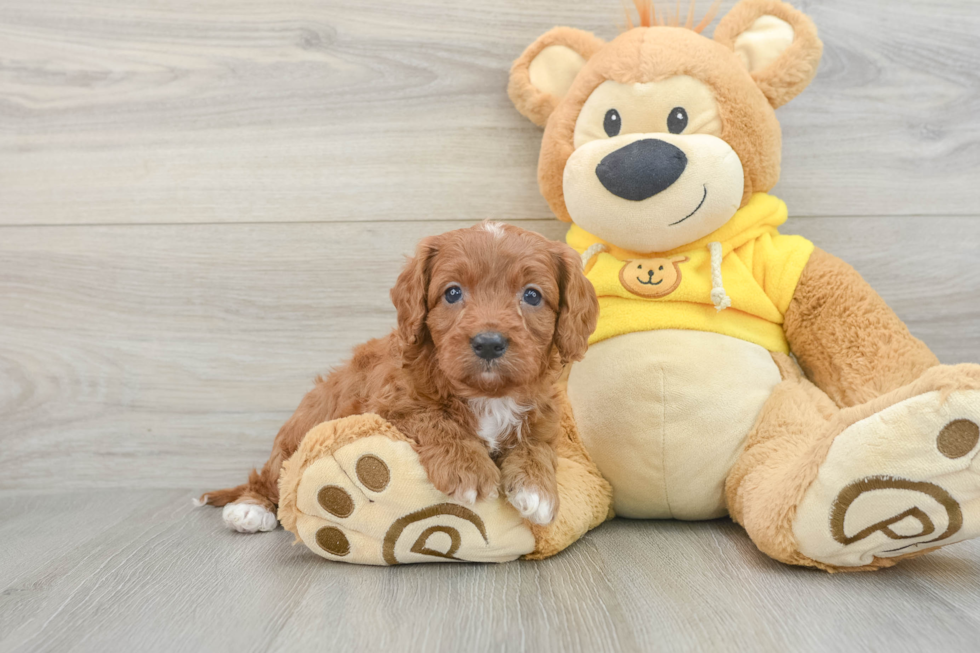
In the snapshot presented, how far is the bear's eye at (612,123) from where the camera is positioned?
1.61 meters

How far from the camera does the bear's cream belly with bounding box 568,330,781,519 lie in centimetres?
152

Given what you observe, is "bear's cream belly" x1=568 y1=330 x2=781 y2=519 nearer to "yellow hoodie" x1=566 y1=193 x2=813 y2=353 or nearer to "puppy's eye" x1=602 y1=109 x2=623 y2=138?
"yellow hoodie" x1=566 y1=193 x2=813 y2=353

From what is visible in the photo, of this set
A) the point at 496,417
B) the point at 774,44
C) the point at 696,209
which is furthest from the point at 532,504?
the point at 774,44

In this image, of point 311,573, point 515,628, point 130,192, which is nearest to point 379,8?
point 130,192

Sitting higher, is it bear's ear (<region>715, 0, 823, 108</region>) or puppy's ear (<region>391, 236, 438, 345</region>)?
bear's ear (<region>715, 0, 823, 108</region>)

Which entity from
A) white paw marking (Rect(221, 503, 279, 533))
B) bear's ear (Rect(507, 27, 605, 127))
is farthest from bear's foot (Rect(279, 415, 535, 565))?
bear's ear (Rect(507, 27, 605, 127))

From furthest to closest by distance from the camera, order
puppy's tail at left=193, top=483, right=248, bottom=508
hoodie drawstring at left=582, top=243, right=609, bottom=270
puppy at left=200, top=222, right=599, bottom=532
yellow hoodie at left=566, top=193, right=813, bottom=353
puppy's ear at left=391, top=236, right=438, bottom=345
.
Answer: puppy's tail at left=193, top=483, right=248, bottom=508
hoodie drawstring at left=582, top=243, right=609, bottom=270
yellow hoodie at left=566, top=193, right=813, bottom=353
puppy's ear at left=391, top=236, right=438, bottom=345
puppy at left=200, top=222, right=599, bottom=532

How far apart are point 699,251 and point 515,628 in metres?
0.95

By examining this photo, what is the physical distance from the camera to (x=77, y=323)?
2055mm

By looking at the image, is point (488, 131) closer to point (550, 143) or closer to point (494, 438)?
point (550, 143)

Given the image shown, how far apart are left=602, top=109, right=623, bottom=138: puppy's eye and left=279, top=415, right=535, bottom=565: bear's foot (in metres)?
0.85

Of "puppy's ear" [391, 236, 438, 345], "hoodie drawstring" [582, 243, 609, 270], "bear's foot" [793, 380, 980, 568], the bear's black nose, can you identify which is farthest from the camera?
"hoodie drawstring" [582, 243, 609, 270]

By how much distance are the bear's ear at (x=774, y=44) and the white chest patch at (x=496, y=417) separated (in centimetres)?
99

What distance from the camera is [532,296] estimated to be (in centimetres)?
133
